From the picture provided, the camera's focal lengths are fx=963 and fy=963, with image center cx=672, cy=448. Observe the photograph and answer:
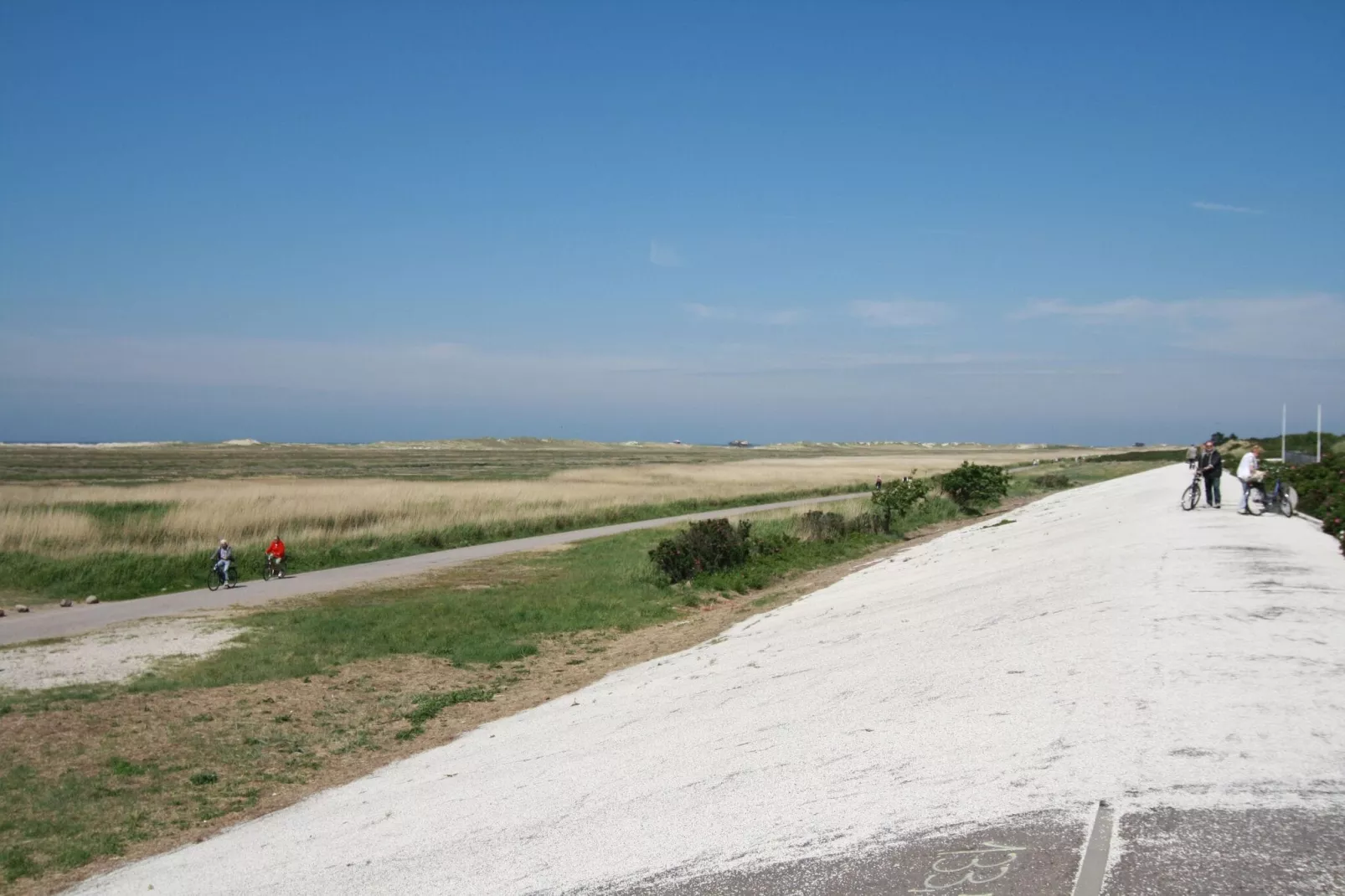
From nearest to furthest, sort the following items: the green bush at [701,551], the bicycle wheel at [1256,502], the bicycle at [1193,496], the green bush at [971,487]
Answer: the bicycle wheel at [1256,502], the bicycle at [1193,496], the green bush at [701,551], the green bush at [971,487]

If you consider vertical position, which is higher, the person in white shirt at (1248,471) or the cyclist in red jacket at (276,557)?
the person in white shirt at (1248,471)

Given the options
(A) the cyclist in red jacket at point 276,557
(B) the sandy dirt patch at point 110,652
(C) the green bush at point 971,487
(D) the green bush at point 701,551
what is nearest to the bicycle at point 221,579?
(A) the cyclist in red jacket at point 276,557

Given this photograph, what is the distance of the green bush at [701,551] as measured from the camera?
898 inches

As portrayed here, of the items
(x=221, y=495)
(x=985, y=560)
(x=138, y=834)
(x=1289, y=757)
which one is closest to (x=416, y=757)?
(x=138, y=834)

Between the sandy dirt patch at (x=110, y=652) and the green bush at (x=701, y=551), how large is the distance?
9.61m

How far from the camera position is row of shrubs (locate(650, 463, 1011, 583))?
2316 cm

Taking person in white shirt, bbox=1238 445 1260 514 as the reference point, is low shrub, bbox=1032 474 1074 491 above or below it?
below

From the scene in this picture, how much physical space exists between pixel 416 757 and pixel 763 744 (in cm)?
424

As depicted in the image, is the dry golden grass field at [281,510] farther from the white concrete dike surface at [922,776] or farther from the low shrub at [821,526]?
the white concrete dike surface at [922,776]

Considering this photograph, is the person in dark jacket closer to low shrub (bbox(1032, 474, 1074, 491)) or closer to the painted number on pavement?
the painted number on pavement

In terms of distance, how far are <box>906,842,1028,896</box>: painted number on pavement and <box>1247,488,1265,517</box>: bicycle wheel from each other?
17283mm

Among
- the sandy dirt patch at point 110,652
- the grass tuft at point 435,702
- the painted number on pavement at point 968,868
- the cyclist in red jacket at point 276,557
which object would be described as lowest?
the grass tuft at point 435,702

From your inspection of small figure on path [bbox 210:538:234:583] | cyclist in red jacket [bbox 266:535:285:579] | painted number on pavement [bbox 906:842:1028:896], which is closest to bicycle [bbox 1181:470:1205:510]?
painted number on pavement [bbox 906:842:1028:896]

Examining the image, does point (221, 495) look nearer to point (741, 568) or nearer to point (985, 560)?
point (741, 568)
